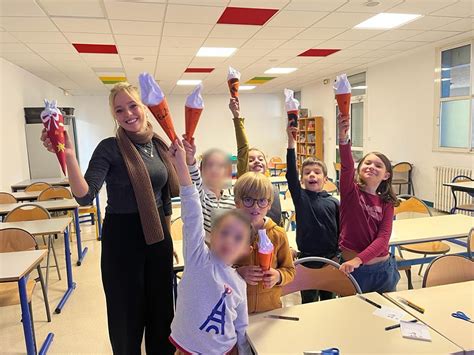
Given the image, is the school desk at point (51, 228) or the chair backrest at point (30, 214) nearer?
the school desk at point (51, 228)

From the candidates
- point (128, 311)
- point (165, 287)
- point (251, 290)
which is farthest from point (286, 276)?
point (128, 311)

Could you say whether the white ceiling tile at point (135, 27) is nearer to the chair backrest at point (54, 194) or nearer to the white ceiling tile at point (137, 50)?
the white ceiling tile at point (137, 50)

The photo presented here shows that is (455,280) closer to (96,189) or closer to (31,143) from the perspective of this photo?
(96,189)

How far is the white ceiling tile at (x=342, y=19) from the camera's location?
161 inches

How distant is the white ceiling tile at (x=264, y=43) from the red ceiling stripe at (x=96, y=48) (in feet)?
6.41

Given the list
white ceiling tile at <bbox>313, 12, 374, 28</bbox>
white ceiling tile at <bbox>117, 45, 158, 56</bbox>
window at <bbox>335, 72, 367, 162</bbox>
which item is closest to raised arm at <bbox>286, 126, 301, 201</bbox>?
white ceiling tile at <bbox>313, 12, 374, 28</bbox>

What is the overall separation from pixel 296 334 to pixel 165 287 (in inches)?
25.9

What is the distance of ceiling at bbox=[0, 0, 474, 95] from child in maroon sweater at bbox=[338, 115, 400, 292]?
7.81 ft

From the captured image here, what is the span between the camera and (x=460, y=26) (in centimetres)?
477

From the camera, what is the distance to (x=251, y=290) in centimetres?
145

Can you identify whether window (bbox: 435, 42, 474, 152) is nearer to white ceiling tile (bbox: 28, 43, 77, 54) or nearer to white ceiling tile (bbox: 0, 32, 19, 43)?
white ceiling tile (bbox: 28, 43, 77, 54)

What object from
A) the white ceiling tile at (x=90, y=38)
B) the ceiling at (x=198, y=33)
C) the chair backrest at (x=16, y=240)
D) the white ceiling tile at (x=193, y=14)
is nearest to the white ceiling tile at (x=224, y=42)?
the ceiling at (x=198, y=33)

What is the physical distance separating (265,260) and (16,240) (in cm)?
226

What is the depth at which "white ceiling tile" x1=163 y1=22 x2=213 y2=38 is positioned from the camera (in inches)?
168
